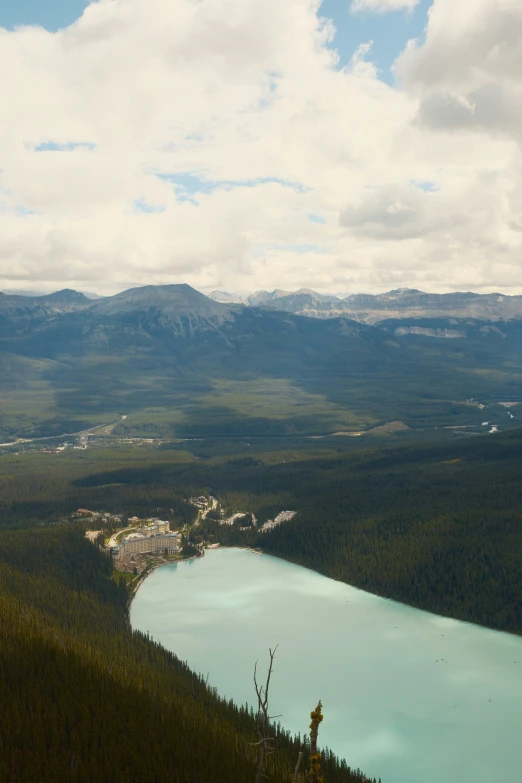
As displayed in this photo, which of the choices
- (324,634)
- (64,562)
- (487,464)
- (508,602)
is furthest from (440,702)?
(487,464)

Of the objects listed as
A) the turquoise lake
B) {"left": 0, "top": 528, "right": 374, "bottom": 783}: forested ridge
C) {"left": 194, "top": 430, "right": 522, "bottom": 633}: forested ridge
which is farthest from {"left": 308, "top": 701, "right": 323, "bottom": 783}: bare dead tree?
{"left": 194, "top": 430, "right": 522, "bottom": 633}: forested ridge

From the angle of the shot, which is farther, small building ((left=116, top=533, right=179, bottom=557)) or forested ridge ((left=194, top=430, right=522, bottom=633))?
small building ((left=116, top=533, right=179, bottom=557))

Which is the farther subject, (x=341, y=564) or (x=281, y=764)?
(x=341, y=564)

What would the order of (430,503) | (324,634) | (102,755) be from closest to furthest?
(102,755) < (324,634) < (430,503)

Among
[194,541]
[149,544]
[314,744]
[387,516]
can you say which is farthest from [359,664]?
[314,744]

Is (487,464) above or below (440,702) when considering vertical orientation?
above

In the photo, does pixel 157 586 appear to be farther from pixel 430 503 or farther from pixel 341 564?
pixel 430 503

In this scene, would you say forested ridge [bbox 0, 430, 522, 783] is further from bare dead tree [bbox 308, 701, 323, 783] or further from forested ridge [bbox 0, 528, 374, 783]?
bare dead tree [bbox 308, 701, 323, 783]

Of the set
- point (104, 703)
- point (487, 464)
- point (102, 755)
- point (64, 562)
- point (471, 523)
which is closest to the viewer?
point (102, 755)
